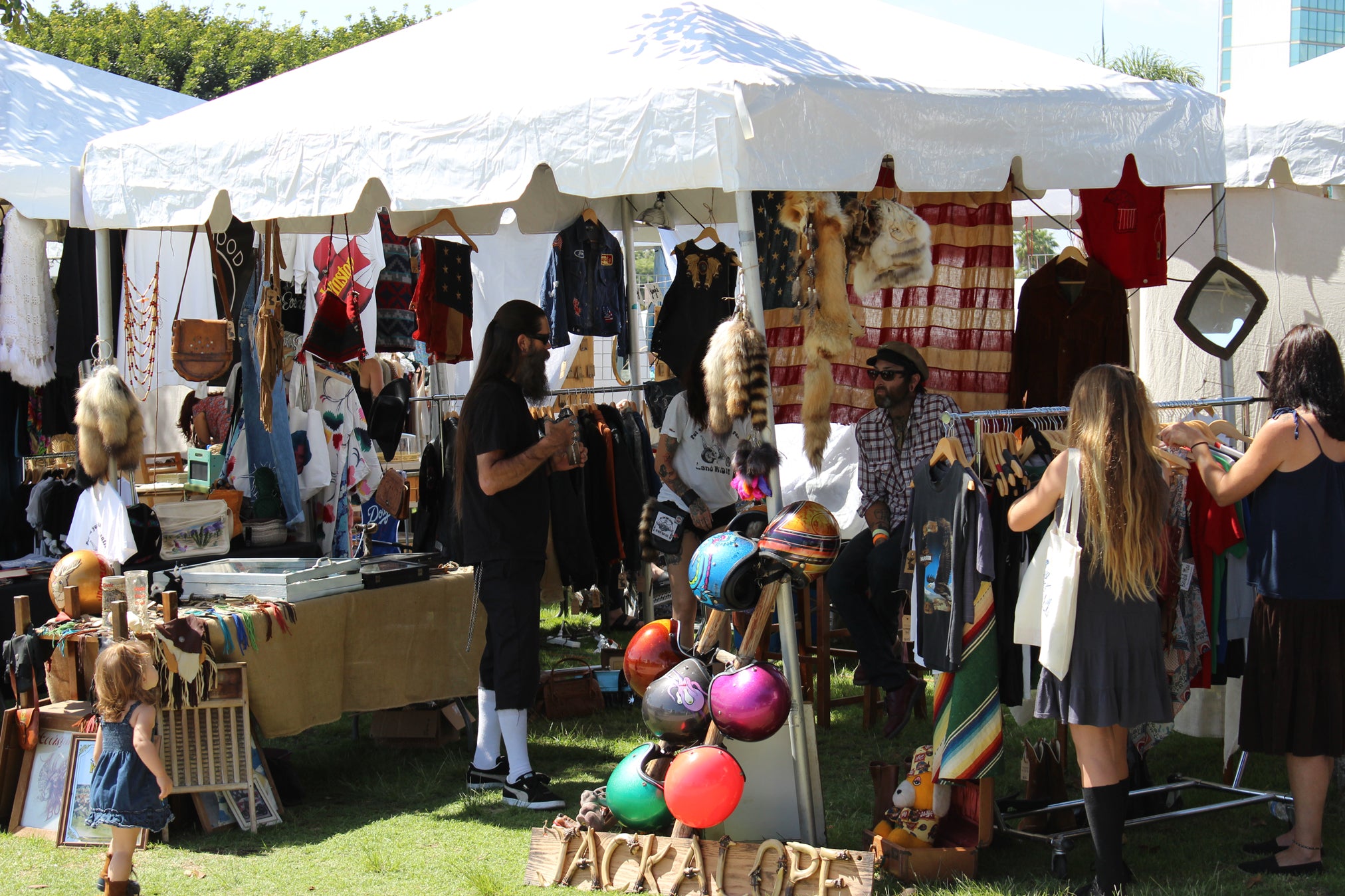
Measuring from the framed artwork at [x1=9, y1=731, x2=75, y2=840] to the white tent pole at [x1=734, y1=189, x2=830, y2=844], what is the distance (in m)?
2.69

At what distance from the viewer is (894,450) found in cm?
512

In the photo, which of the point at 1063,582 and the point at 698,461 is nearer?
the point at 1063,582

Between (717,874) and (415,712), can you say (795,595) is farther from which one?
(717,874)

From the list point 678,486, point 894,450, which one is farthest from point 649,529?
point 894,450

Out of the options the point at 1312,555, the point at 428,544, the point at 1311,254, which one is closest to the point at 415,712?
the point at 428,544

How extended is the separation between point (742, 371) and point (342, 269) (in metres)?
3.32

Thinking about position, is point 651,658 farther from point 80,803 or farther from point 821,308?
point 80,803

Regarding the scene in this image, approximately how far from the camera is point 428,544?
261 inches

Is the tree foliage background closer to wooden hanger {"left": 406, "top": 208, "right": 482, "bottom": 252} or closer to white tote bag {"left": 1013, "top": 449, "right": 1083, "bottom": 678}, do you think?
wooden hanger {"left": 406, "top": 208, "right": 482, "bottom": 252}

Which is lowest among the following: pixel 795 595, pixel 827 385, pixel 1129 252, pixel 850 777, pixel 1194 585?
pixel 850 777

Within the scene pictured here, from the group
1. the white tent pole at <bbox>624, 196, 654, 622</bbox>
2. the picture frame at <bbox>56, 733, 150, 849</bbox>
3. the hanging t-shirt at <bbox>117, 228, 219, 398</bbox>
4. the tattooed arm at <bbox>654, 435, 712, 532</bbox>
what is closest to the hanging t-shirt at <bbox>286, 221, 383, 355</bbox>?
the hanging t-shirt at <bbox>117, 228, 219, 398</bbox>

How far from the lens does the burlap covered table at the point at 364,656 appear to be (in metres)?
4.71

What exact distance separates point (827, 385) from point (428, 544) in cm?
303

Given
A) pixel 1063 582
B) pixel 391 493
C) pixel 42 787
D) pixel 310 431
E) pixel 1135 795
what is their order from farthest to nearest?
1. pixel 391 493
2. pixel 310 431
3. pixel 42 787
4. pixel 1135 795
5. pixel 1063 582
